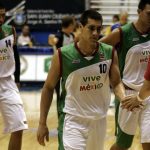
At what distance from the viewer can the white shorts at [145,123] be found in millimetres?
5270

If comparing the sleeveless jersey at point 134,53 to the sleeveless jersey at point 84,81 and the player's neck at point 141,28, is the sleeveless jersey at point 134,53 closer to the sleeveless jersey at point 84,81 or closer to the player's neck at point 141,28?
the player's neck at point 141,28

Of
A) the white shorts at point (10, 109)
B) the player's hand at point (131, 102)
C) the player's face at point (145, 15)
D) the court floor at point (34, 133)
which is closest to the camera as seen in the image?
the player's hand at point (131, 102)

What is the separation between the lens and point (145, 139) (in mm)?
5273

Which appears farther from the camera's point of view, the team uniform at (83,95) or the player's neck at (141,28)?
the player's neck at (141,28)

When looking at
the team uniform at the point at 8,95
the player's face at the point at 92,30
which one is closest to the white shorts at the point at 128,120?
the team uniform at the point at 8,95

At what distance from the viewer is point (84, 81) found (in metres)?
4.61

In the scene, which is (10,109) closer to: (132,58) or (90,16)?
(132,58)

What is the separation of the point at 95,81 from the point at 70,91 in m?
0.23

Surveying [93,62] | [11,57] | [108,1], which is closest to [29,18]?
[108,1]

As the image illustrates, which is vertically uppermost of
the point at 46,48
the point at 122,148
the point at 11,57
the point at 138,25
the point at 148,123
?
the point at 138,25

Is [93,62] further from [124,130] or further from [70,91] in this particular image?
[124,130]

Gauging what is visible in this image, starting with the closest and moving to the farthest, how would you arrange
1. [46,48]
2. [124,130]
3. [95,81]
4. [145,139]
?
[95,81], [145,139], [124,130], [46,48]

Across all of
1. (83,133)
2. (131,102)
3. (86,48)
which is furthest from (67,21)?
(83,133)

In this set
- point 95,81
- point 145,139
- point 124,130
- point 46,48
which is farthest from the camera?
point 46,48
